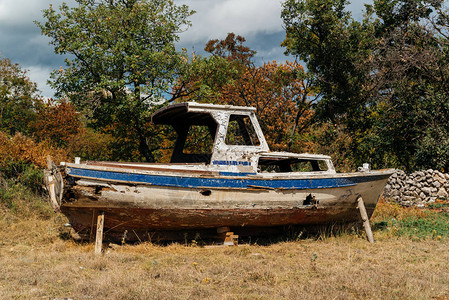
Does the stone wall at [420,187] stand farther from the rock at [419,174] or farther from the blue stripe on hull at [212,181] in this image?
the blue stripe on hull at [212,181]

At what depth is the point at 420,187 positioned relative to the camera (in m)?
15.2

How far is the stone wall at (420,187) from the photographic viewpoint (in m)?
14.8

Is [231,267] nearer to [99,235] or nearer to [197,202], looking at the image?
[197,202]

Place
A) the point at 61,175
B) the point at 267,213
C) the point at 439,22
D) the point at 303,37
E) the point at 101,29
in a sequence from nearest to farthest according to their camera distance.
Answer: the point at 61,175 → the point at 267,213 → the point at 101,29 → the point at 439,22 → the point at 303,37

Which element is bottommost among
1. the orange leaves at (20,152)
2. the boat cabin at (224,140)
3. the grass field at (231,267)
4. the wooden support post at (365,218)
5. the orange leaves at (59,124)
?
the grass field at (231,267)

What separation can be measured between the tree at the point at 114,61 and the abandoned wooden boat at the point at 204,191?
4635 millimetres

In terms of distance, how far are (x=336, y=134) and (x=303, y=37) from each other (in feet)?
17.1

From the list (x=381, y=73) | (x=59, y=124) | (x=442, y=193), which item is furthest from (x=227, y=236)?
(x=59, y=124)

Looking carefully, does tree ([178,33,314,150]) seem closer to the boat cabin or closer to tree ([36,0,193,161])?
tree ([36,0,193,161])

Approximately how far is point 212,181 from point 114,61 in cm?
745

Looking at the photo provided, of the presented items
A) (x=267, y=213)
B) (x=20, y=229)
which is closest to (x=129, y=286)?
(x=267, y=213)

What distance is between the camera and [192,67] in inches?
547

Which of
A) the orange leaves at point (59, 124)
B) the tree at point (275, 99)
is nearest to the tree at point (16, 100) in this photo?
the orange leaves at point (59, 124)

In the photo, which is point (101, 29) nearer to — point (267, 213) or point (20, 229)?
point (20, 229)
